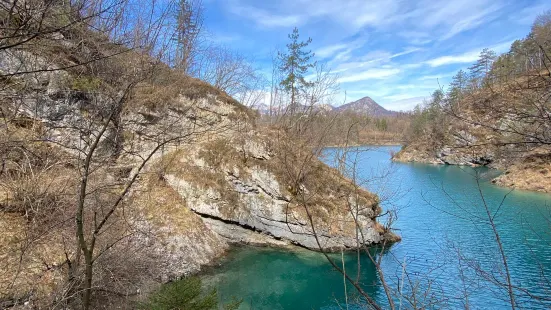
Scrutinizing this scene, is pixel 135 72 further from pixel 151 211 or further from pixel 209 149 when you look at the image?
pixel 209 149

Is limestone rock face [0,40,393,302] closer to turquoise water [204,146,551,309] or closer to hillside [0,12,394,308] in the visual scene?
hillside [0,12,394,308]

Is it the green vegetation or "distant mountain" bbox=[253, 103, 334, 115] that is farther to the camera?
"distant mountain" bbox=[253, 103, 334, 115]

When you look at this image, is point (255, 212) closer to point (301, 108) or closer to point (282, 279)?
point (282, 279)

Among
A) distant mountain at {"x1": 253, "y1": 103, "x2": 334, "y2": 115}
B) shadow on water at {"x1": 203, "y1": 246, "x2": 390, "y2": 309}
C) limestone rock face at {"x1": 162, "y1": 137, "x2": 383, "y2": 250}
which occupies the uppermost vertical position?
distant mountain at {"x1": 253, "y1": 103, "x2": 334, "y2": 115}

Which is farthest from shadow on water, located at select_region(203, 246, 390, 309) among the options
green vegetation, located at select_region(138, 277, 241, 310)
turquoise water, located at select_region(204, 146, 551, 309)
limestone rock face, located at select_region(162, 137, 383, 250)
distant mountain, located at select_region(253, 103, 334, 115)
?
distant mountain, located at select_region(253, 103, 334, 115)

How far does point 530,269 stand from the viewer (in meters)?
11.4

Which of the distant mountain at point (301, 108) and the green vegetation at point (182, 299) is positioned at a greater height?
the distant mountain at point (301, 108)

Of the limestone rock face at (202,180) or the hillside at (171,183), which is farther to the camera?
the limestone rock face at (202,180)

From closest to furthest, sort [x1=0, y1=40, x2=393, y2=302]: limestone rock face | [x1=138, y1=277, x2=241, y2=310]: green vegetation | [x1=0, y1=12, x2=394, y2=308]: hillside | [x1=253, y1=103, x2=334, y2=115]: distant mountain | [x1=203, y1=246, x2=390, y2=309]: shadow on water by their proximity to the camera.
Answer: [x1=138, y1=277, x2=241, y2=310]: green vegetation < [x1=0, y1=12, x2=394, y2=308]: hillside < [x1=203, y1=246, x2=390, y2=309]: shadow on water < [x1=0, y1=40, x2=393, y2=302]: limestone rock face < [x1=253, y1=103, x2=334, y2=115]: distant mountain

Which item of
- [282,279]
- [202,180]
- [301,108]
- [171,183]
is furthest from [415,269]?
[301,108]

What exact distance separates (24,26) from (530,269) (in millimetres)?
15177

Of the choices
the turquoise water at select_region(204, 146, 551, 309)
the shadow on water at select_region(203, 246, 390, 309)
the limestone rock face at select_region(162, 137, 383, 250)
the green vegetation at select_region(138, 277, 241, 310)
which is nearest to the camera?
the green vegetation at select_region(138, 277, 241, 310)

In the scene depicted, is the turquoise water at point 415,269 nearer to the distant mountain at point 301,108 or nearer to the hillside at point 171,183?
the hillside at point 171,183

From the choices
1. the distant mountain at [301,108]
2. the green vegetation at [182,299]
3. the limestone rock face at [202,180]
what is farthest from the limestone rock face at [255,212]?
the green vegetation at [182,299]
